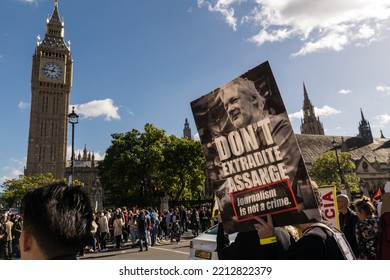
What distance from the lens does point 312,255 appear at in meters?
2.15

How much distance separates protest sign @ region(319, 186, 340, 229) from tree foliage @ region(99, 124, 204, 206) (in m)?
28.1

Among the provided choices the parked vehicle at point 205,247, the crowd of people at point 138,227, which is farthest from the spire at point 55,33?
the parked vehicle at point 205,247

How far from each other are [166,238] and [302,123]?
94637 millimetres

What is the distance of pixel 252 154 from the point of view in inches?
94.4

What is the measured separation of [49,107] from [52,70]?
11.1 meters

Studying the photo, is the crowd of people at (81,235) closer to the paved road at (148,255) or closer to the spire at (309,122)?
the paved road at (148,255)

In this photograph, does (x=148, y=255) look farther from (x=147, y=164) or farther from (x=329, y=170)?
(x=329, y=170)

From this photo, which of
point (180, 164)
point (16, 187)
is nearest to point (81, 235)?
point (180, 164)

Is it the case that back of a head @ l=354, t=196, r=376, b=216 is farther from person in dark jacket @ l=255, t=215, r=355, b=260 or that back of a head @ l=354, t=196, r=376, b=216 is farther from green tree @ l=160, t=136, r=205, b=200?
green tree @ l=160, t=136, r=205, b=200

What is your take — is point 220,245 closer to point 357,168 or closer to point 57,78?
point 357,168

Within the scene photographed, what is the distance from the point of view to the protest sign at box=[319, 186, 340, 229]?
225 inches

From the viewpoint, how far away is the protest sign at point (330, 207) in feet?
18.7

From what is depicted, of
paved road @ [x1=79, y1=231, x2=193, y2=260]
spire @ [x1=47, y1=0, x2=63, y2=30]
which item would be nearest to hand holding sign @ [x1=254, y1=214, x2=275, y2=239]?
paved road @ [x1=79, y1=231, x2=193, y2=260]

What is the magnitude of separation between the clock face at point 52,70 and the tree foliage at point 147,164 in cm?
6293
